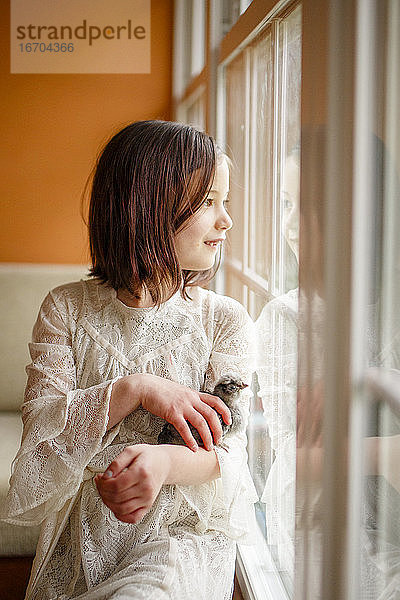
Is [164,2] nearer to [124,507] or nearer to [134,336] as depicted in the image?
[134,336]

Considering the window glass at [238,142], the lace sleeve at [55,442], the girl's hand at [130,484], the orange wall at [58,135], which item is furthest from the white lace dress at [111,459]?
the orange wall at [58,135]

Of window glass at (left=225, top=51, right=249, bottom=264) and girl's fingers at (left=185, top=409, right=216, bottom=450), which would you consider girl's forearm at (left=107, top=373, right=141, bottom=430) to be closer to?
girl's fingers at (left=185, top=409, right=216, bottom=450)

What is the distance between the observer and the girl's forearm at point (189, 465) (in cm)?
105

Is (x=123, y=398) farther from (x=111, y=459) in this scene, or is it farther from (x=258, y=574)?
(x=258, y=574)

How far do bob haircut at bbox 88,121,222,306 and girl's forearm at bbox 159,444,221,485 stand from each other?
27 centimetres

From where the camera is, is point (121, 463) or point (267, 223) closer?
point (121, 463)

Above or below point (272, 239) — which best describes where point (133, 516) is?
below

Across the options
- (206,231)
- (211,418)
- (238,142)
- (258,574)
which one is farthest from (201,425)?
(238,142)

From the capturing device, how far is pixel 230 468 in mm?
1128

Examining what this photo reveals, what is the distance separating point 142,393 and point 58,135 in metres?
2.09

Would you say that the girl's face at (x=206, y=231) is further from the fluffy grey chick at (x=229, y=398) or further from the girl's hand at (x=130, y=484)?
the girl's hand at (x=130, y=484)

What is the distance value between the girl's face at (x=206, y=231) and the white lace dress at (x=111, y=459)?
0.09 m

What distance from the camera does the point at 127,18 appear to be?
9.53 feet

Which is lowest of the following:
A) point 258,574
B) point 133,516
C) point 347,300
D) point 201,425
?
point 258,574
